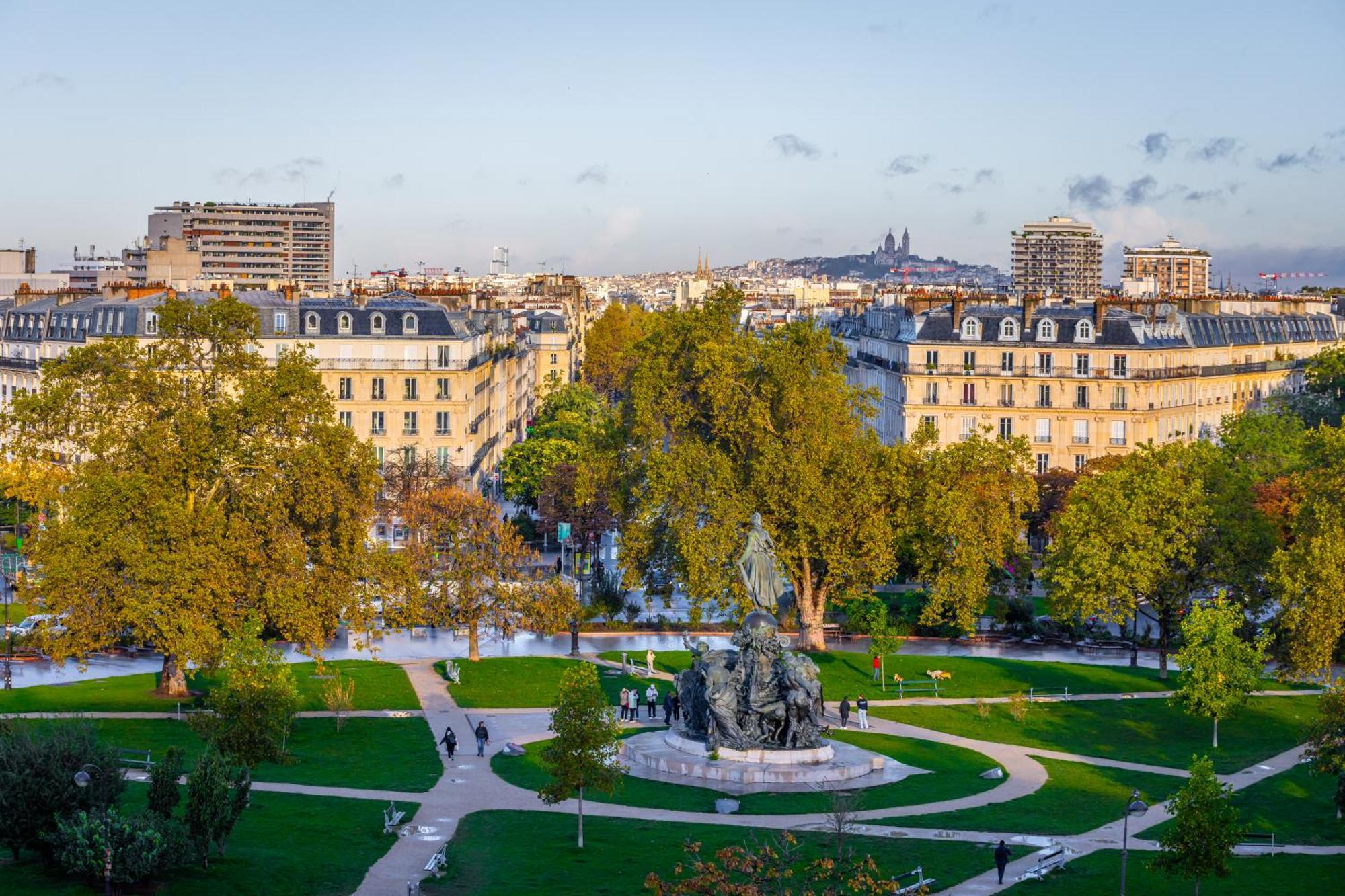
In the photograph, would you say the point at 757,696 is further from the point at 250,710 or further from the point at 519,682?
the point at 250,710

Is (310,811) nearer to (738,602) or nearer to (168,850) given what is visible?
(168,850)

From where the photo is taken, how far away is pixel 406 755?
54.1m

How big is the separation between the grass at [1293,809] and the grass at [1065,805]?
75.4 inches

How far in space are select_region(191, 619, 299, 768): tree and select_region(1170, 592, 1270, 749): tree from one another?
25702 millimetres

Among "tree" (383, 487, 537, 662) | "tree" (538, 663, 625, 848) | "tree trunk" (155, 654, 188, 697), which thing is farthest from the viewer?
"tree" (383, 487, 537, 662)

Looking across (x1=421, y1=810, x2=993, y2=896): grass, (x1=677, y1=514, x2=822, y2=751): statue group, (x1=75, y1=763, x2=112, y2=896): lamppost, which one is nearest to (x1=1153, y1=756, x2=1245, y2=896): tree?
(x1=421, y1=810, x2=993, y2=896): grass

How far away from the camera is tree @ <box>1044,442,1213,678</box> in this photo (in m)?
67.9

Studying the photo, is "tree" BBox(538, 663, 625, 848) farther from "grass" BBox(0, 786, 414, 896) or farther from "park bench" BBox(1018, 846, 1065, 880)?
"park bench" BBox(1018, 846, 1065, 880)

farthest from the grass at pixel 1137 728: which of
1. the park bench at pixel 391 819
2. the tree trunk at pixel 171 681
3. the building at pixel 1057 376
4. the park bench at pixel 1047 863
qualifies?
the building at pixel 1057 376

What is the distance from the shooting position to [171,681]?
60.9m

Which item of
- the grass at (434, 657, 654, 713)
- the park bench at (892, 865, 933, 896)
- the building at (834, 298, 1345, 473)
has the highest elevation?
the building at (834, 298, 1345, 473)

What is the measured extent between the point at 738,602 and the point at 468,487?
98.4 ft

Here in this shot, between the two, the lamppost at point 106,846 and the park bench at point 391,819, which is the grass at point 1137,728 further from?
the lamppost at point 106,846

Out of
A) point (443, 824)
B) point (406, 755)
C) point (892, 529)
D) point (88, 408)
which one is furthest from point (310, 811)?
point (892, 529)
